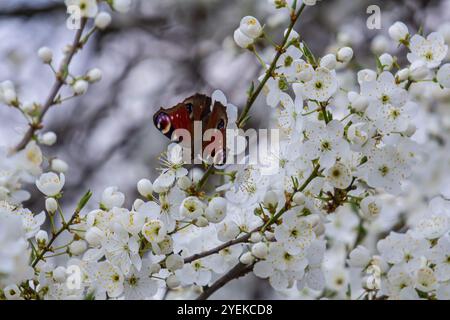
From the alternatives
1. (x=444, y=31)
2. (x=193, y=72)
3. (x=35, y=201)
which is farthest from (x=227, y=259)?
(x=193, y=72)

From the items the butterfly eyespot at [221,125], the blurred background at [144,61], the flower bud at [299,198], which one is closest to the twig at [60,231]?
the butterfly eyespot at [221,125]

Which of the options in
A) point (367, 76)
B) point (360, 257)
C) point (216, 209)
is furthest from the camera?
point (360, 257)

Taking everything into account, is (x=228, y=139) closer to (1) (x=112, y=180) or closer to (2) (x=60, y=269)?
(2) (x=60, y=269)

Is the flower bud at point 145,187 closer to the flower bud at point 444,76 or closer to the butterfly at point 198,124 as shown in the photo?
the butterfly at point 198,124

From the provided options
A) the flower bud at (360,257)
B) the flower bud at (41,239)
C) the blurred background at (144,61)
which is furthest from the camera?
the blurred background at (144,61)

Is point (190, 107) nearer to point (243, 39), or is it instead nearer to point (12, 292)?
point (243, 39)

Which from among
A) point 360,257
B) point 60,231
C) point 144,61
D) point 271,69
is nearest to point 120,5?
point 271,69
